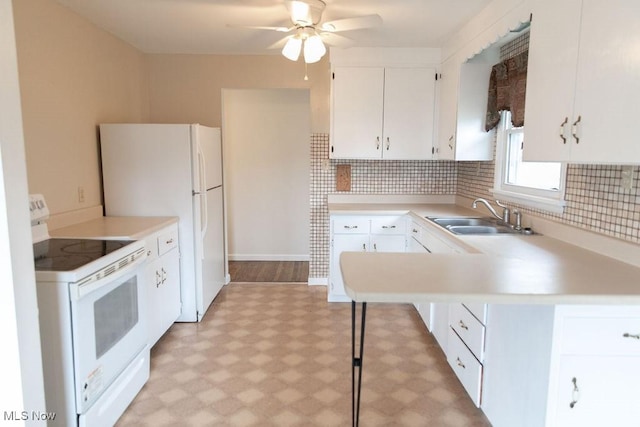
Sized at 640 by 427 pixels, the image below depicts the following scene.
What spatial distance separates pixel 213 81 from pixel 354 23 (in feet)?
6.73

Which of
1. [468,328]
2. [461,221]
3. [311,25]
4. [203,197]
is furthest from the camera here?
[203,197]

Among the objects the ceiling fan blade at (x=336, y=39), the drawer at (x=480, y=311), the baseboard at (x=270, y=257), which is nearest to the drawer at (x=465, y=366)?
the drawer at (x=480, y=311)

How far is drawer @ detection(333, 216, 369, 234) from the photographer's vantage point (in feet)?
12.2

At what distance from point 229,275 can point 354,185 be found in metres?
1.70

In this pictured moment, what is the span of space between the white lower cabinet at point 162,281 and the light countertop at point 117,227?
0.20ft

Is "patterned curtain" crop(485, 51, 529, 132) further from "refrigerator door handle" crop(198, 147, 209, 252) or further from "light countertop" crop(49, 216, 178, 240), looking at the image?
"light countertop" crop(49, 216, 178, 240)

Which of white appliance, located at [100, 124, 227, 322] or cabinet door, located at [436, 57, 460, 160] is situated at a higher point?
cabinet door, located at [436, 57, 460, 160]

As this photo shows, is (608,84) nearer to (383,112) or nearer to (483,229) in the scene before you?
(483,229)

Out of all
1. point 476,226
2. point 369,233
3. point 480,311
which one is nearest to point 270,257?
point 369,233

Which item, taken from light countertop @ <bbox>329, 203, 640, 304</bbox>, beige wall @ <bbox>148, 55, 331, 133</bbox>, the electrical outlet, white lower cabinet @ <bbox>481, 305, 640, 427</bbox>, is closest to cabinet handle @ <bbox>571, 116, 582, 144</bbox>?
the electrical outlet

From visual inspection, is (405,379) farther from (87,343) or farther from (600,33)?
(600,33)

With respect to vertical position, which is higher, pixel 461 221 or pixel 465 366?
pixel 461 221

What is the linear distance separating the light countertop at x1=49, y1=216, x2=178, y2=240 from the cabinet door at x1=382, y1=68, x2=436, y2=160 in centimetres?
201

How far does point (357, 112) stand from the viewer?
374cm
